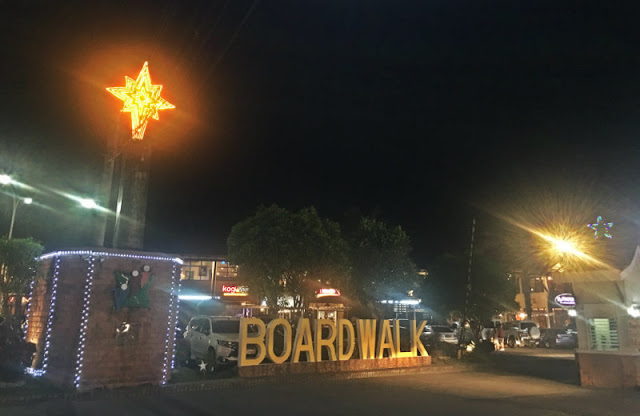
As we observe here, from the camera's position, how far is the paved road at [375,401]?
9.48m

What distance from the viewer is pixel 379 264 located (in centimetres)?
3022

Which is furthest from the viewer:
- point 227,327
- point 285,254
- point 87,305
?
point 285,254

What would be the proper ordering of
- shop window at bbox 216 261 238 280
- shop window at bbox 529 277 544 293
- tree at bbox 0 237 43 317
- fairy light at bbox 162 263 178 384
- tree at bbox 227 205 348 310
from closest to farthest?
fairy light at bbox 162 263 178 384
tree at bbox 0 237 43 317
tree at bbox 227 205 348 310
shop window at bbox 216 261 238 280
shop window at bbox 529 277 544 293

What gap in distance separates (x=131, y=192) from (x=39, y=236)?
17.4 m

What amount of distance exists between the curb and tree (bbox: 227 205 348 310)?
29.7 ft

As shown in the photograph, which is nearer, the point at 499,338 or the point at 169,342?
the point at 169,342

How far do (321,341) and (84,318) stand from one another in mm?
7192

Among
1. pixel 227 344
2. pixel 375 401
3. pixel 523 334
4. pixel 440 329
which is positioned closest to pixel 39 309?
pixel 227 344

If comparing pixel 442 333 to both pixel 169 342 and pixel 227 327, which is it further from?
pixel 169 342

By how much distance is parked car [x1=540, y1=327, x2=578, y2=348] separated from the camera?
105 ft

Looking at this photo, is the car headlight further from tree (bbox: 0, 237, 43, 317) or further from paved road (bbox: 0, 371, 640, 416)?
tree (bbox: 0, 237, 43, 317)

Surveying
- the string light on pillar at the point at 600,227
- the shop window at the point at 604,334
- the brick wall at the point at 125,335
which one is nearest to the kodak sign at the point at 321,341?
the brick wall at the point at 125,335

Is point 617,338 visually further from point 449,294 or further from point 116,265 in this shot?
point 449,294

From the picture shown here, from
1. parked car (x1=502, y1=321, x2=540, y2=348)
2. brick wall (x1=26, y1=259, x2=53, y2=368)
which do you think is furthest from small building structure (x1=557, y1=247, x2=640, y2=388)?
parked car (x1=502, y1=321, x2=540, y2=348)
